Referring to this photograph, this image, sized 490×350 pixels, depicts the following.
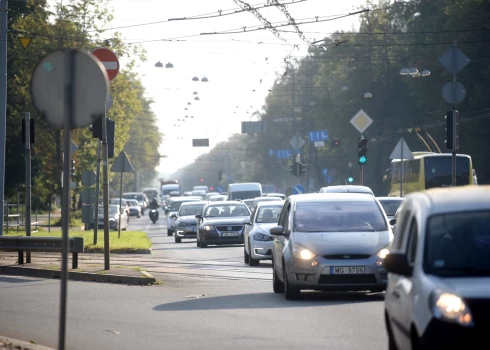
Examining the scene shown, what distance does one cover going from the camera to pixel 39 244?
71.2ft

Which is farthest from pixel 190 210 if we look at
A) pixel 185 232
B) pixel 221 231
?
pixel 221 231

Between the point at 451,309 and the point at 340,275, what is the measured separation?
8.18m

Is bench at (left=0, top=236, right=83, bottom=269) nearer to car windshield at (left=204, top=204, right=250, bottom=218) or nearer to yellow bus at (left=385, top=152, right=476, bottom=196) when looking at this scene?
car windshield at (left=204, top=204, right=250, bottom=218)

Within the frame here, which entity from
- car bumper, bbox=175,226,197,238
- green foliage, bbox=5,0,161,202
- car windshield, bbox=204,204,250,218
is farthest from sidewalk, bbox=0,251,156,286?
green foliage, bbox=5,0,161,202

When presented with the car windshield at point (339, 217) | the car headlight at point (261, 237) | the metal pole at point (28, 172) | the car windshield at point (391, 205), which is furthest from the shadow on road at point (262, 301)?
the car windshield at point (391, 205)

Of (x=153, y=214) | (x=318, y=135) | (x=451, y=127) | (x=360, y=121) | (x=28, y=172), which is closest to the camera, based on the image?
(x=28, y=172)

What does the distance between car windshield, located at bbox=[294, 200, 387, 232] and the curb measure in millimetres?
3672

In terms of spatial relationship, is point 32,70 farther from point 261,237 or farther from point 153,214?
point 261,237

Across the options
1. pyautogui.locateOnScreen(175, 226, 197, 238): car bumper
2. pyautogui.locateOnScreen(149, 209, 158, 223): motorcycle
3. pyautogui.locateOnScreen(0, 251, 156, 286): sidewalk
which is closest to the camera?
pyautogui.locateOnScreen(0, 251, 156, 286): sidewalk

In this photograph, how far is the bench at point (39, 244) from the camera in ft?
67.3

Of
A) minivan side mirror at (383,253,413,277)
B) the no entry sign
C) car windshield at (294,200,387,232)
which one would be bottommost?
minivan side mirror at (383,253,413,277)

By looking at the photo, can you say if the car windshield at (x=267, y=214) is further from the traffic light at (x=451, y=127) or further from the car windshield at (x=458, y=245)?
the car windshield at (x=458, y=245)

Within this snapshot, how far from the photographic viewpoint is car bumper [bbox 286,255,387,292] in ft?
48.9

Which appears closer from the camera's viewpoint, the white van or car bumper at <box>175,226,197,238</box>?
car bumper at <box>175,226,197,238</box>
